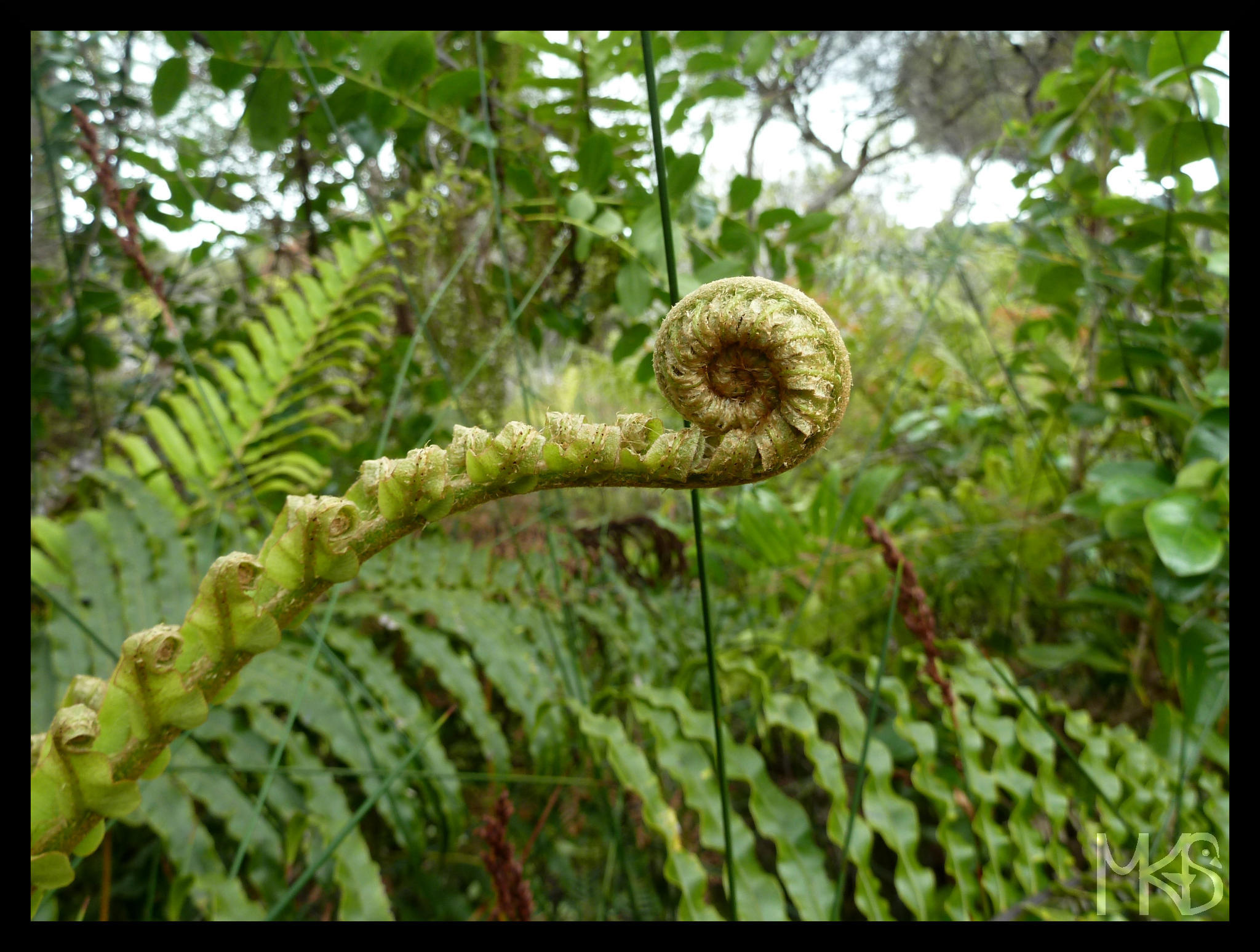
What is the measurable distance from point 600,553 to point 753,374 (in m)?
0.91

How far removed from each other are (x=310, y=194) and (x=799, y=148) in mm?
2113

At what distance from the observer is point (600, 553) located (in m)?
1.16

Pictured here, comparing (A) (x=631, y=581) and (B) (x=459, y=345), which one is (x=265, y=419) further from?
(A) (x=631, y=581)

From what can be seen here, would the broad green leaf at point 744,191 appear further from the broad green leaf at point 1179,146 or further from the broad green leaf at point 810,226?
the broad green leaf at point 1179,146

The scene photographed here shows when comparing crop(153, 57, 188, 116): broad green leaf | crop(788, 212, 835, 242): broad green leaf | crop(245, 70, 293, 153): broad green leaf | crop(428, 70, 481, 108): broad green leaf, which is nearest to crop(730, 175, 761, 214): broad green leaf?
crop(788, 212, 835, 242): broad green leaf

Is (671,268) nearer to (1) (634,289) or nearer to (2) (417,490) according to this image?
(2) (417,490)

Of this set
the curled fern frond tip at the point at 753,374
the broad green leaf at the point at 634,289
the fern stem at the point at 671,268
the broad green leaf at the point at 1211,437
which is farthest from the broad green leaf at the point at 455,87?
the broad green leaf at the point at 1211,437

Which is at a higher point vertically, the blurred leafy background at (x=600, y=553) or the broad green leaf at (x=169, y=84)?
the broad green leaf at (x=169, y=84)

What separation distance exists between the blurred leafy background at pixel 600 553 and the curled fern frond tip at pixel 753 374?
0.37 m

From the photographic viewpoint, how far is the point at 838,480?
143cm

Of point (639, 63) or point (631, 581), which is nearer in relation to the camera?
point (639, 63)

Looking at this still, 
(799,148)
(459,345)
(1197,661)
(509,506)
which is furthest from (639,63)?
(799,148)

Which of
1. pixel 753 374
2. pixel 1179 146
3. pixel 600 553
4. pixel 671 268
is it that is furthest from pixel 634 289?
pixel 1179 146

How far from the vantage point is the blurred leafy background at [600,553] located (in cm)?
78
